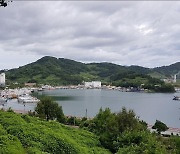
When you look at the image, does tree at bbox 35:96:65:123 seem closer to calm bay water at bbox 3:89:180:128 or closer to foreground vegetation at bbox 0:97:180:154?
foreground vegetation at bbox 0:97:180:154

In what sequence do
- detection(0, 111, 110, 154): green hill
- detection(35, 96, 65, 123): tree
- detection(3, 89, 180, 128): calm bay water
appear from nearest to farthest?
detection(0, 111, 110, 154): green hill, detection(35, 96, 65, 123): tree, detection(3, 89, 180, 128): calm bay water

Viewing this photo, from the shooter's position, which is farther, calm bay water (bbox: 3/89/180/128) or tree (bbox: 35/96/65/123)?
calm bay water (bbox: 3/89/180/128)

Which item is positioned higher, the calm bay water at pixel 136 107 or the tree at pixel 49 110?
the tree at pixel 49 110

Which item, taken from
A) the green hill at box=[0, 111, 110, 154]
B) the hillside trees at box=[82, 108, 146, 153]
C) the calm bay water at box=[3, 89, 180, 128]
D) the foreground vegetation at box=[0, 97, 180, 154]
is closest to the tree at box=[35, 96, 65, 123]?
the hillside trees at box=[82, 108, 146, 153]

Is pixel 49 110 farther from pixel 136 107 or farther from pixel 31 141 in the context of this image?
pixel 136 107

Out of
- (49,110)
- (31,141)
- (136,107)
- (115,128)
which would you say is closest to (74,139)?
(115,128)

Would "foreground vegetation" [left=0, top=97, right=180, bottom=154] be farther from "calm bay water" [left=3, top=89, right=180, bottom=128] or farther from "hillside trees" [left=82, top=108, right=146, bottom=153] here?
"calm bay water" [left=3, top=89, right=180, bottom=128]

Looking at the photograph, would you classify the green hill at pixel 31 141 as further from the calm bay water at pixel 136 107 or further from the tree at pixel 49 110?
the calm bay water at pixel 136 107

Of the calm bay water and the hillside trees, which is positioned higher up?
the hillside trees

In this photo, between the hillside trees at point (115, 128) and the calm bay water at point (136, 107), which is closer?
the hillside trees at point (115, 128)

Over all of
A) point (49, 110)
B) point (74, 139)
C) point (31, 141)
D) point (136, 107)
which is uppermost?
point (31, 141)

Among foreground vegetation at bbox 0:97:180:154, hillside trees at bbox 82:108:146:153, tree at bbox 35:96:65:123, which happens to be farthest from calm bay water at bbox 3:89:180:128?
foreground vegetation at bbox 0:97:180:154

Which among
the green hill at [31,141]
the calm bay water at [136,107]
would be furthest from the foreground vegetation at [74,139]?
the calm bay water at [136,107]

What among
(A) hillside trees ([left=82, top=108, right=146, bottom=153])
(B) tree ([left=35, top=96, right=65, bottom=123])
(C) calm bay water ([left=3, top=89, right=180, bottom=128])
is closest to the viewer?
(A) hillside trees ([left=82, top=108, right=146, bottom=153])
